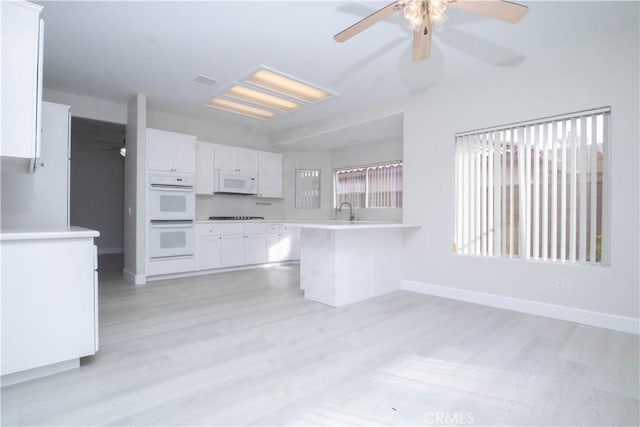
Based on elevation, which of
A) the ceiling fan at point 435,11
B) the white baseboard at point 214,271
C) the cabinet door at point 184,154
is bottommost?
the white baseboard at point 214,271

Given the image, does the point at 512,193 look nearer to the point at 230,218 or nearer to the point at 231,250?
the point at 231,250

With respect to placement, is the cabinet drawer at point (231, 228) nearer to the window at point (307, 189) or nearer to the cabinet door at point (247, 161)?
the cabinet door at point (247, 161)

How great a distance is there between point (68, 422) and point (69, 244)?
1.00m

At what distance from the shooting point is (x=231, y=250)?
5.42 m

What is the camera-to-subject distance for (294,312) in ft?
10.5

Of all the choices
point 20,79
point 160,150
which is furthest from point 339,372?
point 160,150

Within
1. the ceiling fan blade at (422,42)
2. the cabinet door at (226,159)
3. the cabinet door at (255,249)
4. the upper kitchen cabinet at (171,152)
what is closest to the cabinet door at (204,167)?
the cabinet door at (226,159)

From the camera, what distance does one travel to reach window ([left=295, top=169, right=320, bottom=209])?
23.0 ft

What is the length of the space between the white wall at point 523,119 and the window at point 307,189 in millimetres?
3055

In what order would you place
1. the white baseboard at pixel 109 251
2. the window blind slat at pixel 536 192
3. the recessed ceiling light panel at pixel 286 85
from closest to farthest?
the window blind slat at pixel 536 192, the recessed ceiling light panel at pixel 286 85, the white baseboard at pixel 109 251

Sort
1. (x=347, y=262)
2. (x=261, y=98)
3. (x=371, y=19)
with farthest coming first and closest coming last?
(x=261, y=98) < (x=347, y=262) < (x=371, y=19)

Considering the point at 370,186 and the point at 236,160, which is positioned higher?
the point at 236,160

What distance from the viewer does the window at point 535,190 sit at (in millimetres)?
2924

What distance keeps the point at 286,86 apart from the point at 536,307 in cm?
386
